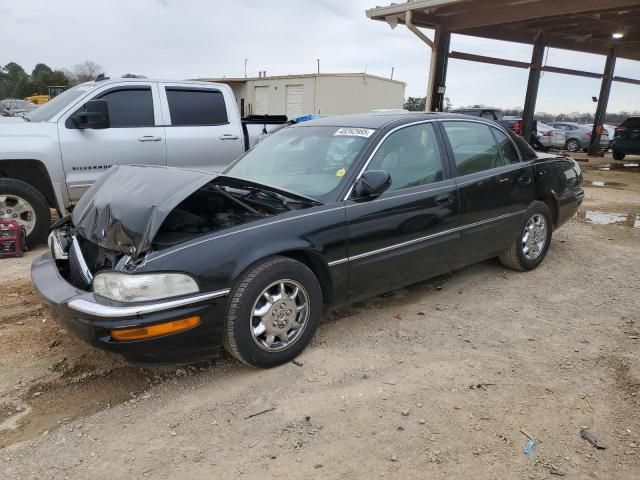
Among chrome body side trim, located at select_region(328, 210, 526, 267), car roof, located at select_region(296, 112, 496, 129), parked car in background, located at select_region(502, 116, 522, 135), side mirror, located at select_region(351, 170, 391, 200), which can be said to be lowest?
chrome body side trim, located at select_region(328, 210, 526, 267)

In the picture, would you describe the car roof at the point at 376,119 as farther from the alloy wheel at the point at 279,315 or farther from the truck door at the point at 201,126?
the truck door at the point at 201,126

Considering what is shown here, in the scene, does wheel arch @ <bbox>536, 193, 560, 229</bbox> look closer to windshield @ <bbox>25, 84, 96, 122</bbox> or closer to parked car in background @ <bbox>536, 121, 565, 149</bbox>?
windshield @ <bbox>25, 84, 96, 122</bbox>

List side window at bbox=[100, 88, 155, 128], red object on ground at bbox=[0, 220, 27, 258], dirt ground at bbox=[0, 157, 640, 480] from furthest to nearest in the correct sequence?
side window at bbox=[100, 88, 155, 128] < red object on ground at bbox=[0, 220, 27, 258] < dirt ground at bbox=[0, 157, 640, 480]

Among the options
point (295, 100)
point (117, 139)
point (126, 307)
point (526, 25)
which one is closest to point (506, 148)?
point (126, 307)

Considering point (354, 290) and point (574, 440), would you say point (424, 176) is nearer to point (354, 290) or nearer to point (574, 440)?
point (354, 290)

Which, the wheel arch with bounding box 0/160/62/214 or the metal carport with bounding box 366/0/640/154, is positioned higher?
the metal carport with bounding box 366/0/640/154

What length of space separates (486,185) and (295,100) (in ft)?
73.5

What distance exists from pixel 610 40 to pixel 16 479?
19987 millimetres

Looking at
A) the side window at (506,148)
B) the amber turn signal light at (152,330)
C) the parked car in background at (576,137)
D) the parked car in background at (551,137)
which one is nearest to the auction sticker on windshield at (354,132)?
the side window at (506,148)

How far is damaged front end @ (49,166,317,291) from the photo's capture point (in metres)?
2.95

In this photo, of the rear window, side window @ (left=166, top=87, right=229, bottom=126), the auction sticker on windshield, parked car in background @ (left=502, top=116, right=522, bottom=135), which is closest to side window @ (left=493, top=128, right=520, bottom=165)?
the auction sticker on windshield

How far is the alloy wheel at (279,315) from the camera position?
3.06 meters

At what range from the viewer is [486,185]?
4.44 m

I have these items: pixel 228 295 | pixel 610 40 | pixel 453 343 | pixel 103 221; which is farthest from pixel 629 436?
pixel 610 40
